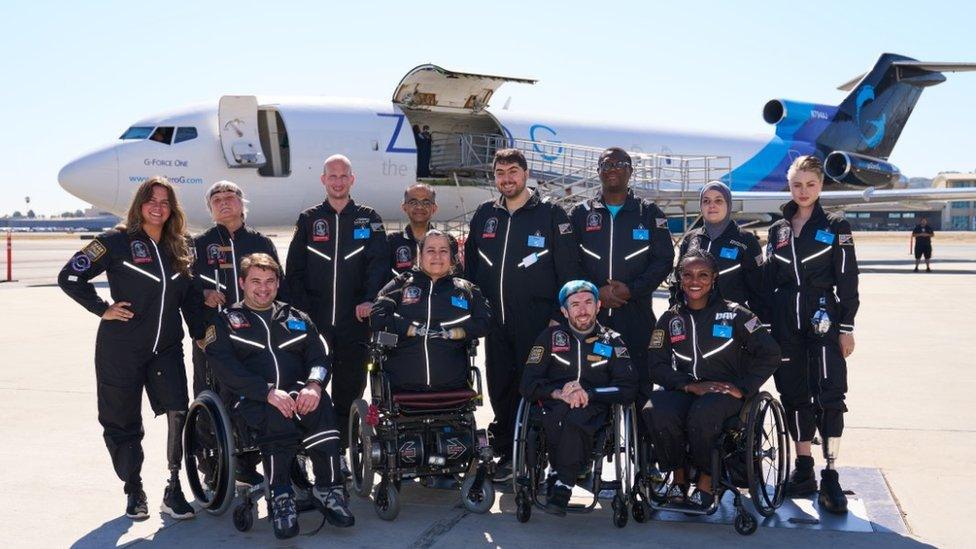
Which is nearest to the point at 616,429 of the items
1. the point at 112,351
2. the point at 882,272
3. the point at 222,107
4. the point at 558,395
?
the point at 558,395

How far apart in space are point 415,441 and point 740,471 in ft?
5.44

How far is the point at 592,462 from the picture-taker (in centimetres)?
478

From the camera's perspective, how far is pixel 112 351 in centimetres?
491

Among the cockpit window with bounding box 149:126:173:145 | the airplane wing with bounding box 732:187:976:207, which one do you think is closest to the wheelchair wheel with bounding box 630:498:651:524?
the cockpit window with bounding box 149:126:173:145

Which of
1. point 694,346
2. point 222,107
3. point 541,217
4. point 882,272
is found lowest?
point 882,272

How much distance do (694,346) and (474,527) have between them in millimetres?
1482

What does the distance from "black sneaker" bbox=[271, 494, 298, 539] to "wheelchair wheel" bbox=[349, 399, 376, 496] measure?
500 mm

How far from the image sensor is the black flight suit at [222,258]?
5.61m

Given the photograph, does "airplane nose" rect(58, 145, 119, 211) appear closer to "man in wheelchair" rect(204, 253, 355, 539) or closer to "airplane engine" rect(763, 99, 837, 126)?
"man in wheelchair" rect(204, 253, 355, 539)

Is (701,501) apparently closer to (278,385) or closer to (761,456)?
(761,456)

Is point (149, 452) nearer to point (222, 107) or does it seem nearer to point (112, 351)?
point (112, 351)

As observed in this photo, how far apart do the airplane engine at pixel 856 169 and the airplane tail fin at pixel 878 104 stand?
99 centimetres

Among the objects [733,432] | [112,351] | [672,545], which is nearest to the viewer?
[672,545]

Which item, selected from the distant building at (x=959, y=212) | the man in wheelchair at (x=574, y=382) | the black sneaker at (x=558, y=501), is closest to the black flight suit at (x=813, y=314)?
the man in wheelchair at (x=574, y=382)
